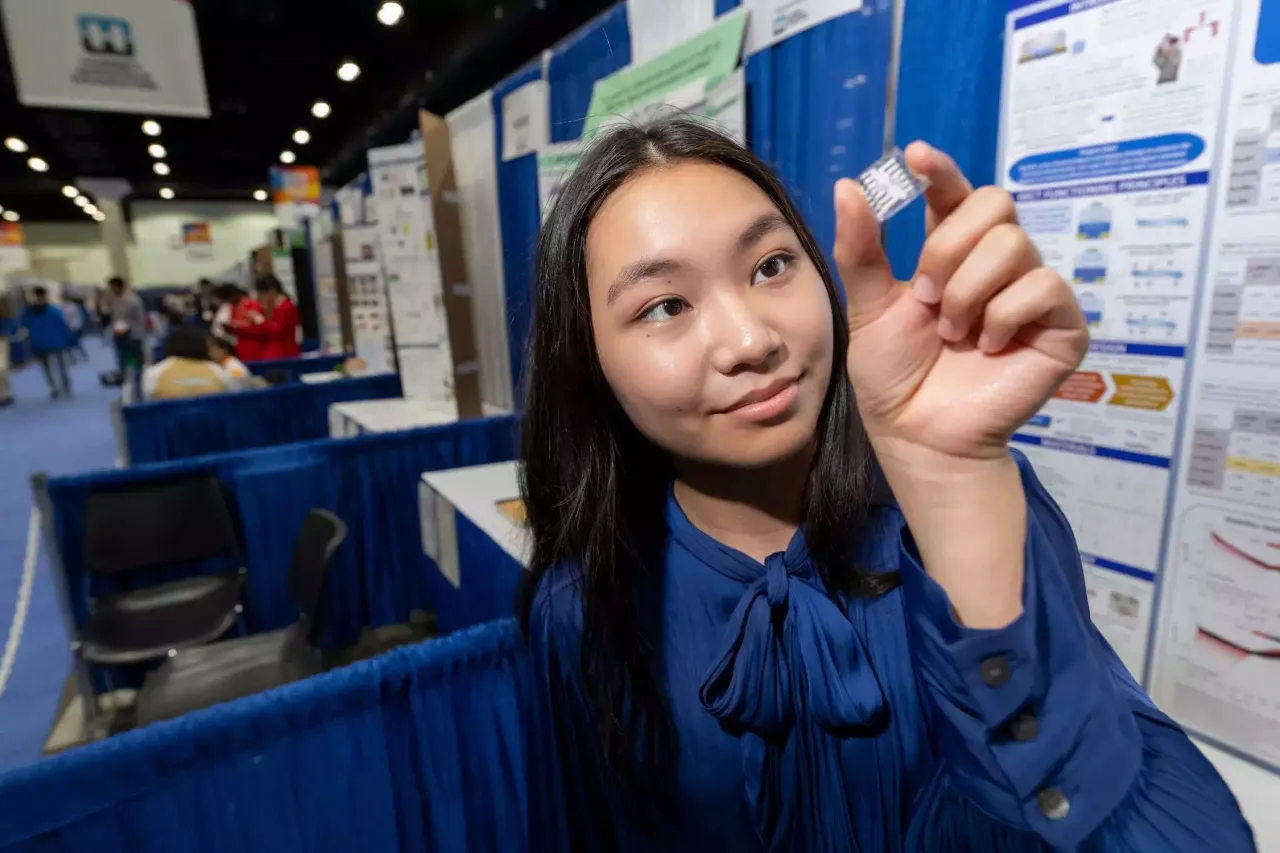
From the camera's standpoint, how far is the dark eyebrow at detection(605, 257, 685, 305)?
0.61 metres

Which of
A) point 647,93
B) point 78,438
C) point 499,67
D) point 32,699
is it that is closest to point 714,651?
point 647,93

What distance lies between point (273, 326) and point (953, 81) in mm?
6507

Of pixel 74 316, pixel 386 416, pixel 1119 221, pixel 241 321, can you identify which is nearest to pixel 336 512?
pixel 386 416

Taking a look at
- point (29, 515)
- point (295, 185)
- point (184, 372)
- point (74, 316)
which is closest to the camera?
point (184, 372)

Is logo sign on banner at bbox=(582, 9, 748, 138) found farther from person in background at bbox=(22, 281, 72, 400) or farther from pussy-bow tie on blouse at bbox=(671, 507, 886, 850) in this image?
person in background at bbox=(22, 281, 72, 400)

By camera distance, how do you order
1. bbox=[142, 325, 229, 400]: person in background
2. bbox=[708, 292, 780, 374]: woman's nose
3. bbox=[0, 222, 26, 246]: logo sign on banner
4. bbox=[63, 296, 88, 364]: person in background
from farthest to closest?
bbox=[0, 222, 26, 246]: logo sign on banner
bbox=[63, 296, 88, 364]: person in background
bbox=[142, 325, 229, 400]: person in background
bbox=[708, 292, 780, 374]: woman's nose

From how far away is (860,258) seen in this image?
489 mm

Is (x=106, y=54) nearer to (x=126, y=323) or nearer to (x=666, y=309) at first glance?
(x=666, y=309)

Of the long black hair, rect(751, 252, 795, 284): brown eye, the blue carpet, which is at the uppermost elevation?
rect(751, 252, 795, 284): brown eye

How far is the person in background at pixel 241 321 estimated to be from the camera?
6320mm

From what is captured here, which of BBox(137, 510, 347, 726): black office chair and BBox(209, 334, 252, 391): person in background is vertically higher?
BBox(209, 334, 252, 391): person in background

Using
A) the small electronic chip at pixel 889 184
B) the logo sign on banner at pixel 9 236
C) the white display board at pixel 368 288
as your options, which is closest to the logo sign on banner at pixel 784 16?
the small electronic chip at pixel 889 184

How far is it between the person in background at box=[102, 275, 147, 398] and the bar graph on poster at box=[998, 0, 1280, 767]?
407 inches

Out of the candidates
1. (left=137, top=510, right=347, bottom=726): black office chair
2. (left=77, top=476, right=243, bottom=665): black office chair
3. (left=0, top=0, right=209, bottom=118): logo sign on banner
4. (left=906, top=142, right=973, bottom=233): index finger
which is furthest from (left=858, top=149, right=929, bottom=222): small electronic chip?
(left=0, top=0, right=209, bottom=118): logo sign on banner
